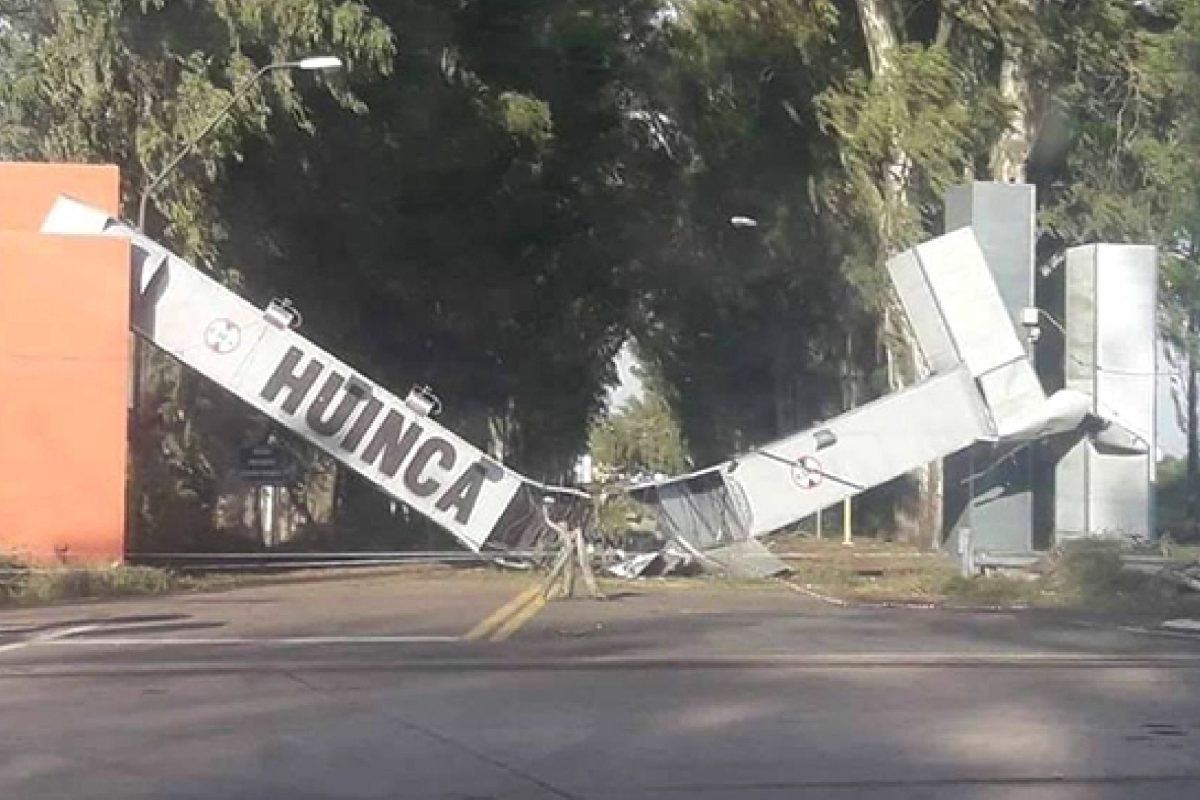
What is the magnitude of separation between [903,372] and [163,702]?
29.5 m

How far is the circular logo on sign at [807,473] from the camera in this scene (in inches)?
1297

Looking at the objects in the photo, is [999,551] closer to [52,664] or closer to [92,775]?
[52,664]

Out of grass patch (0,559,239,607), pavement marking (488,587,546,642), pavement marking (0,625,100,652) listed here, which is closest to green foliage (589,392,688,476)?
grass patch (0,559,239,607)

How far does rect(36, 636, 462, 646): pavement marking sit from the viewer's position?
22641 mm

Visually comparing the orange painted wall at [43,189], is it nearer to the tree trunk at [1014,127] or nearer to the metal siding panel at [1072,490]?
the metal siding panel at [1072,490]

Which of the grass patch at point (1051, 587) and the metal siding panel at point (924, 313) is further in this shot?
the metal siding panel at point (924, 313)

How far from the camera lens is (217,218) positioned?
40281 mm

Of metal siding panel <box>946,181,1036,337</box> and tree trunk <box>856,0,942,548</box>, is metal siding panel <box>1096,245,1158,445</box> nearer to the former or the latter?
Answer: metal siding panel <box>946,181,1036,337</box>

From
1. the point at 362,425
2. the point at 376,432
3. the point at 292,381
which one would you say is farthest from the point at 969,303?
the point at 292,381

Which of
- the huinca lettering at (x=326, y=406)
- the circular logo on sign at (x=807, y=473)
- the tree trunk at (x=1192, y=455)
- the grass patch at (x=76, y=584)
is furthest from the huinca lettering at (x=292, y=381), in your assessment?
the tree trunk at (x=1192, y=455)

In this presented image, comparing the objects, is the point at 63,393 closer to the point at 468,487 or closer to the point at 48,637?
the point at 468,487

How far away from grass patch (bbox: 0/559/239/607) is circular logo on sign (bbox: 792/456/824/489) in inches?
326

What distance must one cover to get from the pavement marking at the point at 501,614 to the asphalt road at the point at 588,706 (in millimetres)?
225

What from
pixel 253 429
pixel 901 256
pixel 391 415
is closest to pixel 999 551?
pixel 901 256
